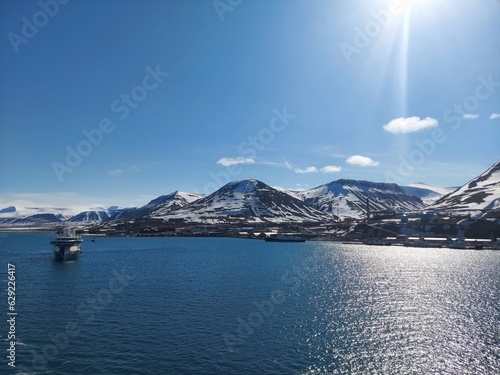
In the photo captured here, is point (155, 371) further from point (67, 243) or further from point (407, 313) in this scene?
point (67, 243)

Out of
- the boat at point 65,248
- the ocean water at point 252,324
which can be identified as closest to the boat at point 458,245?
the ocean water at point 252,324

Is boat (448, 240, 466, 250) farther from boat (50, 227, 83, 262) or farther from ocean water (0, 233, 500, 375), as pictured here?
boat (50, 227, 83, 262)

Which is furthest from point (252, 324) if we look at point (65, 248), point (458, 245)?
point (458, 245)

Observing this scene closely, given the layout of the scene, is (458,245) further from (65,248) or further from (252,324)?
(65,248)

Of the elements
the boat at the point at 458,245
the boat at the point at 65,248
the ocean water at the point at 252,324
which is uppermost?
the boat at the point at 65,248

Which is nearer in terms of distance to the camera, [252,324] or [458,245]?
[252,324]

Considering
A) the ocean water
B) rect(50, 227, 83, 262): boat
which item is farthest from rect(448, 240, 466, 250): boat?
rect(50, 227, 83, 262): boat

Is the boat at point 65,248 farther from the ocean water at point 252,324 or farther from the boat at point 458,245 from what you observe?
the boat at point 458,245

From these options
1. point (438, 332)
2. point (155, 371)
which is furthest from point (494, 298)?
point (155, 371)
